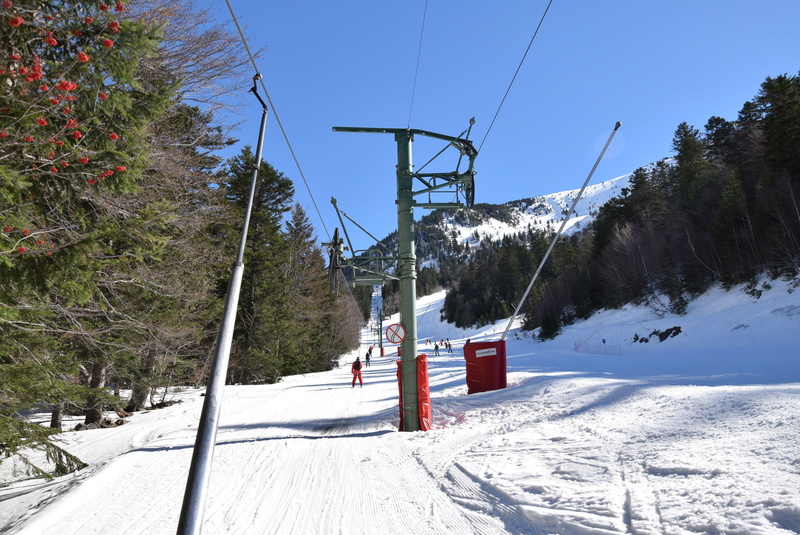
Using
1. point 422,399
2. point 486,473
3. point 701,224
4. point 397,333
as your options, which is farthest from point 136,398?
point 701,224

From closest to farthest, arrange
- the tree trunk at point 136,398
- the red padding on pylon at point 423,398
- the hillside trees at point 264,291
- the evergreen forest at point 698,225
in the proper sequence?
the red padding on pylon at point 423,398, the tree trunk at point 136,398, the hillside trees at point 264,291, the evergreen forest at point 698,225

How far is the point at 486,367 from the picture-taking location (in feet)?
38.6

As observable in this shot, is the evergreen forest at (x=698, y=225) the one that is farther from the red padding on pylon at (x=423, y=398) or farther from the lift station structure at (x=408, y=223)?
the red padding on pylon at (x=423, y=398)

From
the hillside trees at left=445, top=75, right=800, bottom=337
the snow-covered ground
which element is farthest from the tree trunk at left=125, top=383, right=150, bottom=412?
the hillside trees at left=445, top=75, right=800, bottom=337

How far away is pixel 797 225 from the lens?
29641 mm

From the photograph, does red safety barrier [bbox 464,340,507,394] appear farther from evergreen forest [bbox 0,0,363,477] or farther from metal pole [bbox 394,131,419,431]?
evergreen forest [bbox 0,0,363,477]

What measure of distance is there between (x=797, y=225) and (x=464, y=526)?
1523 inches

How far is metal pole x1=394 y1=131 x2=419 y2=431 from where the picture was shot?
8.43 meters

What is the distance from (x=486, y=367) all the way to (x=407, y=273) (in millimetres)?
4533

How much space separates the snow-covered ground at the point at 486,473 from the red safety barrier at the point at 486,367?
6.59 feet

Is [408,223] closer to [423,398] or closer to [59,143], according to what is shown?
[423,398]

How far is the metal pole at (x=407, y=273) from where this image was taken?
27.7 feet

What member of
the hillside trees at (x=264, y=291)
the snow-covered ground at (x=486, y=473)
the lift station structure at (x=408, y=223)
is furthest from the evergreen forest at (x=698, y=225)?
the hillside trees at (x=264, y=291)

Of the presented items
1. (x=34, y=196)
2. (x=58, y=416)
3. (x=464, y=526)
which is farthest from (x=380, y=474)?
(x=58, y=416)
